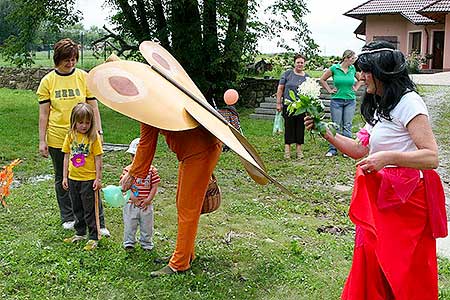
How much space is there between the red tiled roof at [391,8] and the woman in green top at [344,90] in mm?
24933

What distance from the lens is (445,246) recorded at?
5.54 m

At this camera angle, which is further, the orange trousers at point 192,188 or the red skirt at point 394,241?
the orange trousers at point 192,188

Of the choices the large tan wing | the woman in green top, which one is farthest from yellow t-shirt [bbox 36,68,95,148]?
the woman in green top

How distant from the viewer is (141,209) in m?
5.14

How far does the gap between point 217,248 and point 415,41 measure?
32.1m

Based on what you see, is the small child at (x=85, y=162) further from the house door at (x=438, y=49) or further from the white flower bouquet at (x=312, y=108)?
the house door at (x=438, y=49)

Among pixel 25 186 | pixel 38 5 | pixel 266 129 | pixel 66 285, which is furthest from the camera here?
pixel 38 5

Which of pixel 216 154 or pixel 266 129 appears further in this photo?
pixel 266 129

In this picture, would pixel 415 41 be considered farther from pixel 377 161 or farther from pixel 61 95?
pixel 377 161

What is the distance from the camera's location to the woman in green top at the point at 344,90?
986 cm

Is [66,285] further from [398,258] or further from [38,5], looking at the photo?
[38,5]

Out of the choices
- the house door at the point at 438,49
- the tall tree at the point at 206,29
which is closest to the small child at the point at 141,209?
the tall tree at the point at 206,29

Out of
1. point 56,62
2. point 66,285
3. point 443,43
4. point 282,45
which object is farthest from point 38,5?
point 443,43

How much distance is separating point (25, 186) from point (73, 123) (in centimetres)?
297
